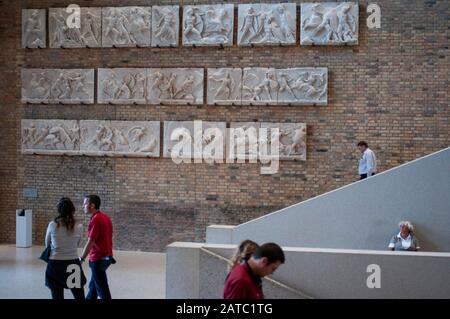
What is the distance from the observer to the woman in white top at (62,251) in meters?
8.37

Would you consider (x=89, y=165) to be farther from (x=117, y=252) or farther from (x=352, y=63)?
(x=352, y=63)

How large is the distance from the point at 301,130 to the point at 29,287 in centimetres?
747

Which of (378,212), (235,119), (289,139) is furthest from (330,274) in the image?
(235,119)

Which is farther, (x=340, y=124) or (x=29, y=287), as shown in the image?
(x=340, y=124)

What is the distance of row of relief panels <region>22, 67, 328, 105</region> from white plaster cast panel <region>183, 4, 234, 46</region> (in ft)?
2.45

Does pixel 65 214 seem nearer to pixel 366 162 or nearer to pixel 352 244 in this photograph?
pixel 352 244

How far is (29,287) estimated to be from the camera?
481 inches

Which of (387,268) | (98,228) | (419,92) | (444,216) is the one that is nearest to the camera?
(387,268)

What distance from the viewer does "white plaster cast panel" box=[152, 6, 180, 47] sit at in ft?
55.8

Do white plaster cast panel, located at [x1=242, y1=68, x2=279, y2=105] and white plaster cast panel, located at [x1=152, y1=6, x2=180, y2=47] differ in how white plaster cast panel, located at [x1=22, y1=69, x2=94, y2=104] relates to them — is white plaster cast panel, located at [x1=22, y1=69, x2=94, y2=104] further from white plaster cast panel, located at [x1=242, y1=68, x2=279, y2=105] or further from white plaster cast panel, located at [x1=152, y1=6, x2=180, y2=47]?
white plaster cast panel, located at [x1=242, y1=68, x2=279, y2=105]

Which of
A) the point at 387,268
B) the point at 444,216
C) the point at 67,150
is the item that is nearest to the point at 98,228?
the point at 387,268

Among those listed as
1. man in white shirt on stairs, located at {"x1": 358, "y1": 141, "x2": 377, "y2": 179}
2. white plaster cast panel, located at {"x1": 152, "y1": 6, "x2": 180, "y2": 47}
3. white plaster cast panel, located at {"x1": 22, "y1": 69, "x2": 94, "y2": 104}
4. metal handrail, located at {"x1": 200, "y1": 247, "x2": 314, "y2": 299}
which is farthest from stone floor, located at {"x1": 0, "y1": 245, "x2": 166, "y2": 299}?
white plaster cast panel, located at {"x1": 152, "y1": 6, "x2": 180, "y2": 47}

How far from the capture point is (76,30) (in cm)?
1755

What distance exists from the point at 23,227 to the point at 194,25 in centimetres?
698
